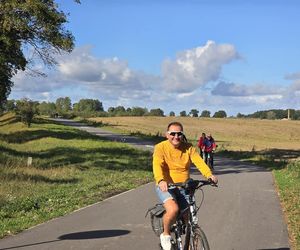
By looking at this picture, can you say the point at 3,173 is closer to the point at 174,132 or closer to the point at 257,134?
the point at 174,132

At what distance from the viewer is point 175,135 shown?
6.59m

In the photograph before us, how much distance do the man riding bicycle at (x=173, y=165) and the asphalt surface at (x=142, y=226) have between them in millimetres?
1780

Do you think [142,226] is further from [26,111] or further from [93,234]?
[26,111]

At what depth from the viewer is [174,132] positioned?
21.6 feet

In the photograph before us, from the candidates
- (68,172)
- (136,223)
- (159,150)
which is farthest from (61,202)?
(68,172)

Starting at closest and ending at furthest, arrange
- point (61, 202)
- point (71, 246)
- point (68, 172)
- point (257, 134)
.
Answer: point (71, 246), point (61, 202), point (68, 172), point (257, 134)

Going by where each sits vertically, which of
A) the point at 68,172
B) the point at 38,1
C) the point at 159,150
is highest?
the point at 38,1

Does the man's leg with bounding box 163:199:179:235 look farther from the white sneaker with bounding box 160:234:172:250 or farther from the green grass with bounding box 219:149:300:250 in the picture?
the green grass with bounding box 219:149:300:250

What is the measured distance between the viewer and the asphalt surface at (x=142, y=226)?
8398 millimetres

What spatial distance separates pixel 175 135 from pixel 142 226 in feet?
12.5

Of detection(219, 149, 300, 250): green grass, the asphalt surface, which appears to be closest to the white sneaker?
the asphalt surface

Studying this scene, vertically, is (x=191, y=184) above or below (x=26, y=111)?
below

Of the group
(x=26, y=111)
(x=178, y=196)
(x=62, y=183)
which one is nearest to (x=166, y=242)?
(x=178, y=196)

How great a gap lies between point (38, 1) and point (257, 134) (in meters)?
62.2
